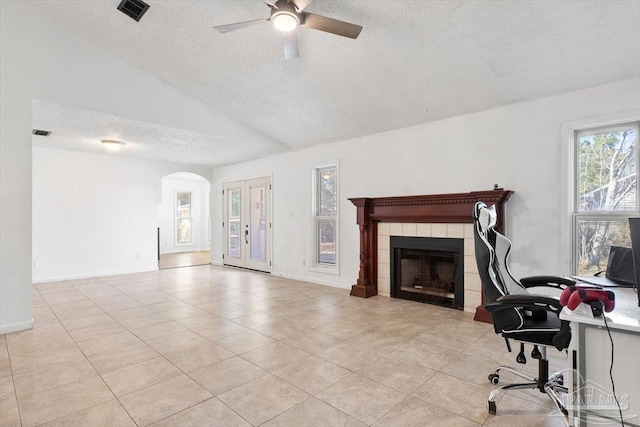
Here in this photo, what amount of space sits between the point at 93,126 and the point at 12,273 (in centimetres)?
233

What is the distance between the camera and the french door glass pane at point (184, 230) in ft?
Answer: 39.0

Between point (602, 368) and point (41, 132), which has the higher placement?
point (41, 132)

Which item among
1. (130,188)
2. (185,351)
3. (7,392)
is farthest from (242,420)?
(130,188)

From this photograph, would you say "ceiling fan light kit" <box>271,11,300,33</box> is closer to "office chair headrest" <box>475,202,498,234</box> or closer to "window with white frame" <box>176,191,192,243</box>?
"office chair headrest" <box>475,202,498,234</box>

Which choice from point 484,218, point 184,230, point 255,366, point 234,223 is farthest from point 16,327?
point 184,230

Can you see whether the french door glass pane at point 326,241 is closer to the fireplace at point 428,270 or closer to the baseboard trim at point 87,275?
the fireplace at point 428,270

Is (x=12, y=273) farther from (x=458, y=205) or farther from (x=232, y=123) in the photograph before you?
(x=458, y=205)

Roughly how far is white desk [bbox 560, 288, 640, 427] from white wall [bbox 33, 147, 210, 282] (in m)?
7.85

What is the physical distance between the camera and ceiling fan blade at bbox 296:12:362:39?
260 cm

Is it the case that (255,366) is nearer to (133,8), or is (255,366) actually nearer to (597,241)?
(597,241)

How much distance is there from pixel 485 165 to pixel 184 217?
10604mm

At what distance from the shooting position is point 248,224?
7.77 metres

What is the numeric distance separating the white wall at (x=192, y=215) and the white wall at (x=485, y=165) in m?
7.02

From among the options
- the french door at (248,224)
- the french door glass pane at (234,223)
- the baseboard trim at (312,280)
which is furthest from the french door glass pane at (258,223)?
the baseboard trim at (312,280)
